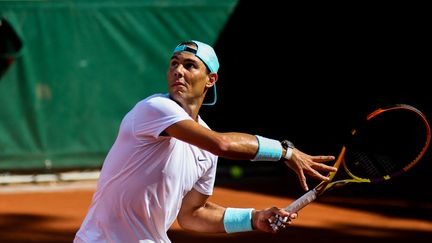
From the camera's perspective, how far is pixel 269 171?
11.2 m

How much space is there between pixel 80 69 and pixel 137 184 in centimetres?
687

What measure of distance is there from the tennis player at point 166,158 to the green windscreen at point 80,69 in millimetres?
6541

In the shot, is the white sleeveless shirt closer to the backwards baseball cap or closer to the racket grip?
the backwards baseball cap

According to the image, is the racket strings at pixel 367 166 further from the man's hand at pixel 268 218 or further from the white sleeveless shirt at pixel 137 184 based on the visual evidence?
the white sleeveless shirt at pixel 137 184

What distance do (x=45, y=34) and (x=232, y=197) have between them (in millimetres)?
2899

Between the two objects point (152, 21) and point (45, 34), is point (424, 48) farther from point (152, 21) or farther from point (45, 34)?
point (45, 34)

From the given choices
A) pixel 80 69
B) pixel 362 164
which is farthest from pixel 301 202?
pixel 80 69

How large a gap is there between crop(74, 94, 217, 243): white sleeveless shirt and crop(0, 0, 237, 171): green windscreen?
6.72m

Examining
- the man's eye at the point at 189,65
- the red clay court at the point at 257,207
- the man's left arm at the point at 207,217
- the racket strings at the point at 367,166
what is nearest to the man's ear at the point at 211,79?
the man's eye at the point at 189,65

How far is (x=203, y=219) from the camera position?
418 centimetres

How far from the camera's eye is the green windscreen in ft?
33.7

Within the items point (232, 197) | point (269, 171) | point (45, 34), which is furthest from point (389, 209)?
point (45, 34)

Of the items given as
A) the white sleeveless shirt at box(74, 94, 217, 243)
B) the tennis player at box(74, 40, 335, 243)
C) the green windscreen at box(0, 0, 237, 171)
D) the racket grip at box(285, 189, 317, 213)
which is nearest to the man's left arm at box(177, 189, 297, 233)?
the tennis player at box(74, 40, 335, 243)

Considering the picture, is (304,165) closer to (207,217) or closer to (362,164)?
(207,217)
